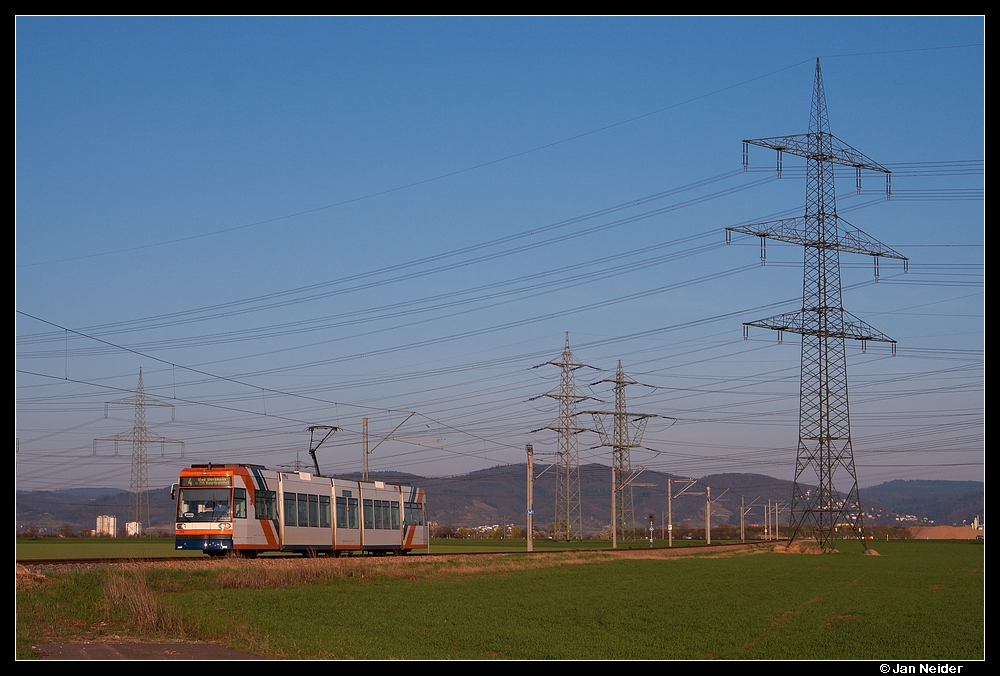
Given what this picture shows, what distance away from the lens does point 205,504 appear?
40.4 m

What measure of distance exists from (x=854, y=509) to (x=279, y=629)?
5041 cm

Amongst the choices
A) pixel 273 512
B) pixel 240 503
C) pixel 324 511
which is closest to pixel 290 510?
pixel 273 512

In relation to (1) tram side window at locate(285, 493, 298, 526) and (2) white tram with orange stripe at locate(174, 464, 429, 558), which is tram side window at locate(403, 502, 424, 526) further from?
(1) tram side window at locate(285, 493, 298, 526)

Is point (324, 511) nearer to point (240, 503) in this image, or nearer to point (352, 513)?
point (352, 513)

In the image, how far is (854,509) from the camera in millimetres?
65312

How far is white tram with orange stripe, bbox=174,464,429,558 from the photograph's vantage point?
40000 mm

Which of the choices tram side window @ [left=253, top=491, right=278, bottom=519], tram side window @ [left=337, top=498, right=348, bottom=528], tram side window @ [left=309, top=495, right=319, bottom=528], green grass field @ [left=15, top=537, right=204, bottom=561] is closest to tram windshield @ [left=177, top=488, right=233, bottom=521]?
tram side window @ [left=253, top=491, right=278, bottom=519]

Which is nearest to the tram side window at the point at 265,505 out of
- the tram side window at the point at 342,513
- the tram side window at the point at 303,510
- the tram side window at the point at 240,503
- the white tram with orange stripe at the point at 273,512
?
the white tram with orange stripe at the point at 273,512

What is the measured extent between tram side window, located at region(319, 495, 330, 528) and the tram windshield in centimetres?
628

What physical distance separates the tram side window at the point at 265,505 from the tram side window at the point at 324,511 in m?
3.61

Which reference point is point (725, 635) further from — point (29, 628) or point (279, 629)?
point (29, 628)

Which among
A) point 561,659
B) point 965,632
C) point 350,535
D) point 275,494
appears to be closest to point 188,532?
point 275,494

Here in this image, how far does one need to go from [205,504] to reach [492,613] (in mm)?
16720
